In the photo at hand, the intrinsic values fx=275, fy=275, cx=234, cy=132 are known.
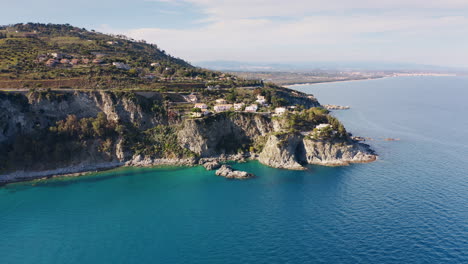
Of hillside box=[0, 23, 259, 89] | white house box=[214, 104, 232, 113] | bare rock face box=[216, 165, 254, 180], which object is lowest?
bare rock face box=[216, 165, 254, 180]

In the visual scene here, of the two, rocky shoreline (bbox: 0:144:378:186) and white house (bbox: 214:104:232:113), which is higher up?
white house (bbox: 214:104:232:113)

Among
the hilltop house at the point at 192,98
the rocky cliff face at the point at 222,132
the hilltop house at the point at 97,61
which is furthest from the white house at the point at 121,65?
the rocky cliff face at the point at 222,132

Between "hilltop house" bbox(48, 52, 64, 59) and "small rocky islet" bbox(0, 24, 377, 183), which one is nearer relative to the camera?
"small rocky islet" bbox(0, 24, 377, 183)

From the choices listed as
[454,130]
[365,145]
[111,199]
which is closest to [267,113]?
[365,145]

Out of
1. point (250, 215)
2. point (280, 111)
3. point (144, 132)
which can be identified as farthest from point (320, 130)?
point (144, 132)

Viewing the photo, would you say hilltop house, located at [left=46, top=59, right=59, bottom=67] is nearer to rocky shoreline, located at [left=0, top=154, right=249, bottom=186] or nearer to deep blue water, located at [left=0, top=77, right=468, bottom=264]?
rocky shoreline, located at [left=0, top=154, right=249, bottom=186]

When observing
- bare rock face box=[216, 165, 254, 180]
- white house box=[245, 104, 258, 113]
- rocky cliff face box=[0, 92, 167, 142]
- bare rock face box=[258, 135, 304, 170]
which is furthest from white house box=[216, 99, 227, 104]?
bare rock face box=[216, 165, 254, 180]
